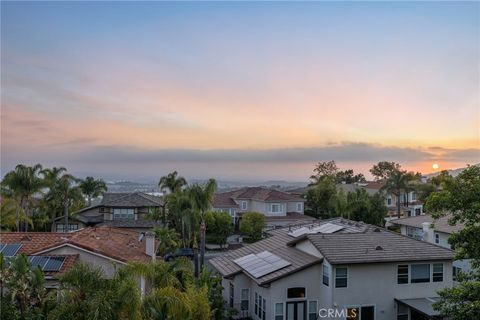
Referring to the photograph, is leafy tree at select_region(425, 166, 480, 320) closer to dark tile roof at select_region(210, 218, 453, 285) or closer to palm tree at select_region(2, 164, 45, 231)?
dark tile roof at select_region(210, 218, 453, 285)

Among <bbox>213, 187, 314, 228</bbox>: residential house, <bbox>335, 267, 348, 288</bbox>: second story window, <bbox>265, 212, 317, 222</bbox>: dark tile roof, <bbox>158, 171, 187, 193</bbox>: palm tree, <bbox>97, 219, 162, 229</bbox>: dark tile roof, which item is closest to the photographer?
Result: <bbox>335, 267, 348, 288</bbox>: second story window

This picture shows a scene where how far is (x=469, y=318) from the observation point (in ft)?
40.1

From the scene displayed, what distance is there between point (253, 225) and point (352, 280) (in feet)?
99.4

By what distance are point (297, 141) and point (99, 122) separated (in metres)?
23.0

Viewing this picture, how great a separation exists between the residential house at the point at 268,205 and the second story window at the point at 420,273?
107 ft

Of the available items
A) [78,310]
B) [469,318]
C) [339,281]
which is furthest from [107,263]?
[469,318]

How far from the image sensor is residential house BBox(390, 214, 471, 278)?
1143 inches

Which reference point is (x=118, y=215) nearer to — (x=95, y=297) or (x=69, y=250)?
(x=69, y=250)

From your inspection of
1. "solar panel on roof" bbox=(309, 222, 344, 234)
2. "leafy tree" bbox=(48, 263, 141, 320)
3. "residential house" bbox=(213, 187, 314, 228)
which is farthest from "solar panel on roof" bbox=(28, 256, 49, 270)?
"residential house" bbox=(213, 187, 314, 228)

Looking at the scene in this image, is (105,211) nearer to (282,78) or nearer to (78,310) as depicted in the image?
(282,78)

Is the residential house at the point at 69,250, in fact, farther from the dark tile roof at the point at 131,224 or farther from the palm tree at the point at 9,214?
the dark tile roof at the point at 131,224

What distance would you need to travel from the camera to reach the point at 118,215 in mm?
52406

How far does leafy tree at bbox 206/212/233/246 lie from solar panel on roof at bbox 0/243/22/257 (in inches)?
1090

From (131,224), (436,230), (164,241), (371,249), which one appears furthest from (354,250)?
(131,224)
